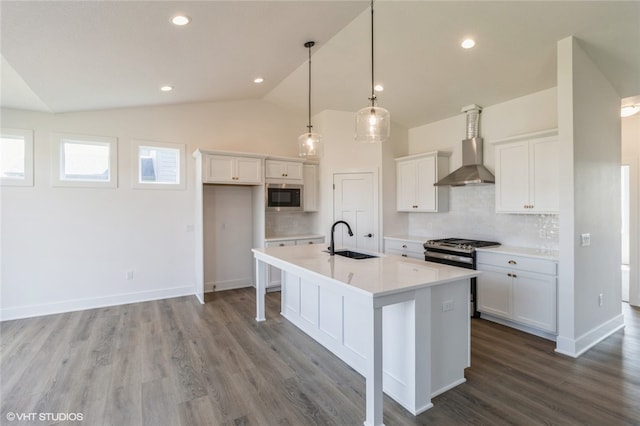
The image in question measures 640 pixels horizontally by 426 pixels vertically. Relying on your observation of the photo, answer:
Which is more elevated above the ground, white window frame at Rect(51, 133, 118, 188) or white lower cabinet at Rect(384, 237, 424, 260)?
white window frame at Rect(51, 133, 118, 188)

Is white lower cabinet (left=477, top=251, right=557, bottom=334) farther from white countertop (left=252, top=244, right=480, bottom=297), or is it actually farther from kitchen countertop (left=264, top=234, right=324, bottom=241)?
kitchen countertop (left=264, top=234, right=324, bottom=241)

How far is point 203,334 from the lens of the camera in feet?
11.7

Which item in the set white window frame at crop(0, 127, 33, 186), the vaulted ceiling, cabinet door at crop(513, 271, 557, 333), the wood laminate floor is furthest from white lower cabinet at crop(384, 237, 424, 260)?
→ white window frame at crop(0, 127, 33, 186)

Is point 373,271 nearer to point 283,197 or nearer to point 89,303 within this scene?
point 283,197

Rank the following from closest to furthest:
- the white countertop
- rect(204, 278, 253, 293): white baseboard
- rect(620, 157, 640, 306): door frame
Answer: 1. the white countertop
2. rect(620, 157, 640, 306): door frame
3. rect(204, 278, 253, 293): white baseboard

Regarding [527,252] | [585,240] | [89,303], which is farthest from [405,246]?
[89,303]

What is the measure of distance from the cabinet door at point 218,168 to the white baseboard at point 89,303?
1834 millimetres

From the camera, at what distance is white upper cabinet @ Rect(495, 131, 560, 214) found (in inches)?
142

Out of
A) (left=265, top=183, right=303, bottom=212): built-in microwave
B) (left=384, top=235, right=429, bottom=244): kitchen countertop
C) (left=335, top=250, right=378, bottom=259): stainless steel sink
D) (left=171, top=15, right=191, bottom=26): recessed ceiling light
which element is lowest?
(left=335, top=250, right=378, bottom=259): stainless steel sink

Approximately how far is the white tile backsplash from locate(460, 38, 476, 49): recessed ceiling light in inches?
80.2

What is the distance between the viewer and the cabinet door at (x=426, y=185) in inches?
196

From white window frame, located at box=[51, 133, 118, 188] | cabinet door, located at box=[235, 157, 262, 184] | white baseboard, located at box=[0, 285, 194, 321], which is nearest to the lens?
white baseboard, located at box=[0, 285, 194, 321]

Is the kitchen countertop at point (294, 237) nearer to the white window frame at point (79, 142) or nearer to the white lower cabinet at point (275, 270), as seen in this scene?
the white lower cabinet at point (275, 270)

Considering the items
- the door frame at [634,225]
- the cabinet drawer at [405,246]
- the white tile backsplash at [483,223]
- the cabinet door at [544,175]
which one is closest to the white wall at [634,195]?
the door frame at [634,225]
